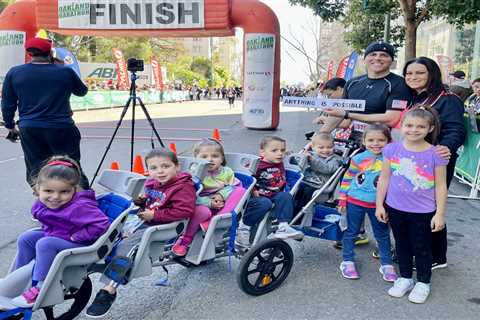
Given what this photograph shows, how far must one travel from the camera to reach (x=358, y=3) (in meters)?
16.8

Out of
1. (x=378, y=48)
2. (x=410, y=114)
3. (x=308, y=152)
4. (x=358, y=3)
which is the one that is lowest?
(x=308, y=152)

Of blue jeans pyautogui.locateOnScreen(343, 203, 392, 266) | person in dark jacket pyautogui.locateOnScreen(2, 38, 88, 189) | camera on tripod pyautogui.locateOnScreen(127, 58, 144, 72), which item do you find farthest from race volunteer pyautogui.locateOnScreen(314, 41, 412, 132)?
camera on tripod pyautogui.locateOnScreen(127, 58, 144, 72)

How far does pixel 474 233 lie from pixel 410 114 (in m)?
2.54

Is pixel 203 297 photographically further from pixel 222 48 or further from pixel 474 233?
pixel 222 48

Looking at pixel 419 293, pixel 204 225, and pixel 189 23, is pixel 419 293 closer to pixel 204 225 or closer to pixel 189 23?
pixel 204 225

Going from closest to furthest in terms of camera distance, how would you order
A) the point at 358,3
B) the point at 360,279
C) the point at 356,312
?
the point at 356,312, the point at 360,279, the point at 358,3

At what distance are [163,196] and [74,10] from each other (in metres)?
13.6

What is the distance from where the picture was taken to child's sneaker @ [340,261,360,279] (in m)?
3.67

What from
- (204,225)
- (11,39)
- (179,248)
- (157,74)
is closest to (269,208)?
(204,225)

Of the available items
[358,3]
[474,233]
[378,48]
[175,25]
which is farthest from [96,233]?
[358,3]

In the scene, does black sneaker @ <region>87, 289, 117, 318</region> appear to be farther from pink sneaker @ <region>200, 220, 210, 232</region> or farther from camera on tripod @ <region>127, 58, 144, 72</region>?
camera on tripod @ <region>127, 58, 144, 72</region>

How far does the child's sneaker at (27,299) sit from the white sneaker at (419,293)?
100 inches

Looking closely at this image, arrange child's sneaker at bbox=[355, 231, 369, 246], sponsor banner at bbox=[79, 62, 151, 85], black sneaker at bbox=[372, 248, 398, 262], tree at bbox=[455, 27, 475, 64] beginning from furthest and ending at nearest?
sponsor banner at bbox=[79, 62, 151, 85]
tree at bbox=[455, 27, 475, 64]
child's sneaker at bbox=[355, 231, 369, 246]
black sneaker at bbox=[372, 248, 398, 262]

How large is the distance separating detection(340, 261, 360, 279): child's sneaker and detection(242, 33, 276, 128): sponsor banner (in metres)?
10.9
